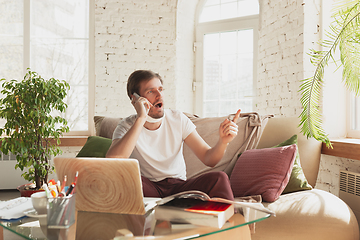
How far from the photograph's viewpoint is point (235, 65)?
4.08 meters

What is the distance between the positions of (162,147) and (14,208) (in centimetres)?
83

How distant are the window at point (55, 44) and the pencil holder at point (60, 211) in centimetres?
329

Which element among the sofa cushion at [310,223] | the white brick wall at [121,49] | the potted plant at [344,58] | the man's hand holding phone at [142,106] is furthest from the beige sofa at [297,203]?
the white brick wall at [121,49]

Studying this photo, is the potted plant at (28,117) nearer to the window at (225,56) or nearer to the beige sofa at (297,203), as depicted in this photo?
the beige sofa at (297,203)

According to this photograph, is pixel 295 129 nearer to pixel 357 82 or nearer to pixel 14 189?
pixel 357 82

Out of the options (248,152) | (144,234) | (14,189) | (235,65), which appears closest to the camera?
(144,234)

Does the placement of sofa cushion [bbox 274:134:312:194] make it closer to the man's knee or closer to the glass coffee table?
the man's knee

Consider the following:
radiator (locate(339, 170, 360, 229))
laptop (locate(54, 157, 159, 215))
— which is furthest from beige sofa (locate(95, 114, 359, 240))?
laptop (locate(54, 157, 159, 215))

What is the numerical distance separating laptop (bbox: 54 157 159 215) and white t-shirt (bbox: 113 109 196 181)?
656 millimetres

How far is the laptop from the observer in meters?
0.94

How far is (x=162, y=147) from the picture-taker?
1.76 meters

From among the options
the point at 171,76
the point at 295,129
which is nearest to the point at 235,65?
the point at 171,76

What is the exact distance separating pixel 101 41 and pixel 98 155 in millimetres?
2296

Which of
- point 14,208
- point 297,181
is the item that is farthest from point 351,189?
point 14,208
